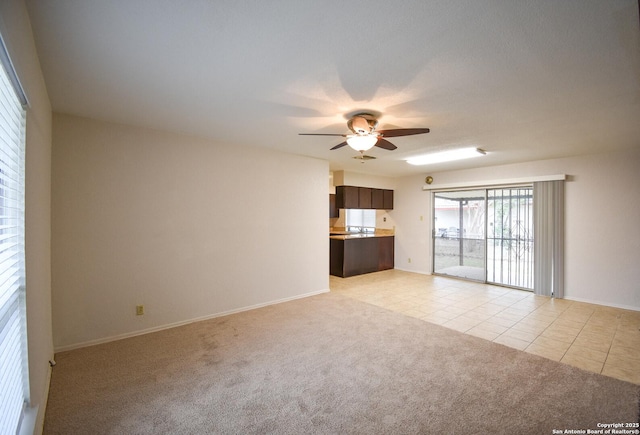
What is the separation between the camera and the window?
7.89 metres

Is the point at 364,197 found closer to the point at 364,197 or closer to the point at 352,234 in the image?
the point at 364,197

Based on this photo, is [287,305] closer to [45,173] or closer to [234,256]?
[234,256]

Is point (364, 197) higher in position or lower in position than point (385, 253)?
higher

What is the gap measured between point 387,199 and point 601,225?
4.06 metres

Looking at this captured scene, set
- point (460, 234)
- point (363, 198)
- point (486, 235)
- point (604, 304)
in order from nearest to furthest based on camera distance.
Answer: point (604, 304), point (486, 235), point (460, 234), point (363, 198)

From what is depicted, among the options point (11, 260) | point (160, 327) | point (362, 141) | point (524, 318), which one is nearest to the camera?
point (11, 260)

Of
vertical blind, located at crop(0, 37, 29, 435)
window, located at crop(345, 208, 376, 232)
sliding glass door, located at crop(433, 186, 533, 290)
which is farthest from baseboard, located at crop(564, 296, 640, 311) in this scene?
vertical blind, located at crop(0, 37, 29, 435)

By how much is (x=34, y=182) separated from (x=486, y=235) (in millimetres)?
6753

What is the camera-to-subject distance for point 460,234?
6594 mm

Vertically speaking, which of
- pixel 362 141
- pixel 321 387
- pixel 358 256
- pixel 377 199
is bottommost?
pixel 321 387

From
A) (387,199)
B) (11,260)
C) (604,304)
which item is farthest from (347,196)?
(11,260)

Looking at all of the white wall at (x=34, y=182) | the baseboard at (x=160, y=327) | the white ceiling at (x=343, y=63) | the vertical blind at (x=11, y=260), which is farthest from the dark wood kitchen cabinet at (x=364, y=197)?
the vertical blind at (x=11, y=260)

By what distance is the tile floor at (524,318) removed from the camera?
2977mm

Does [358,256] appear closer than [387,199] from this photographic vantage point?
Yes
